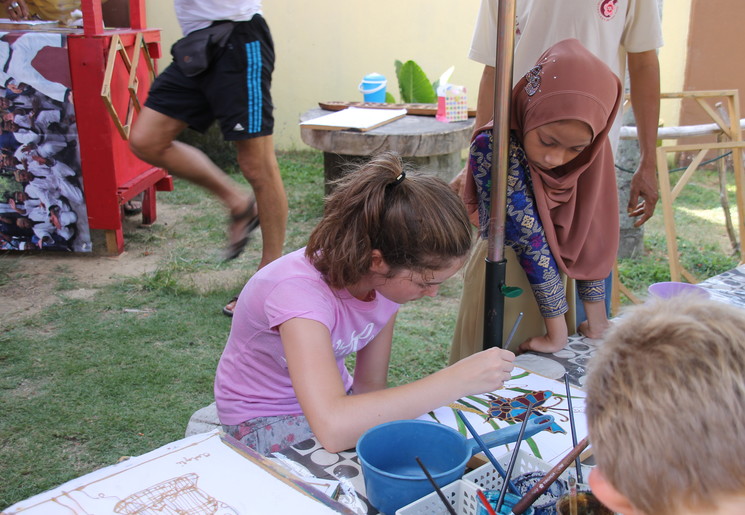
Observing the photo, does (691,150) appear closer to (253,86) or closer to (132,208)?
(253,86)

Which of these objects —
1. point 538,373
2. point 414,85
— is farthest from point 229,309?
point 414,85

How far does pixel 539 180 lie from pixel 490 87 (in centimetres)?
60

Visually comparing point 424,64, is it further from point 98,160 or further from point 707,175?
point 98,160

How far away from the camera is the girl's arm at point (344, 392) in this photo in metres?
1.22

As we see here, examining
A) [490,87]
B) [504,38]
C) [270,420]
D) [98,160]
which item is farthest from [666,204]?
[98,160]

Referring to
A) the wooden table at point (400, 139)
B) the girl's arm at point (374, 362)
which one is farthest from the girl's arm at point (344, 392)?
the wooden table at point (400, 139)

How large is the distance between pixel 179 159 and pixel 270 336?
1.86 meters

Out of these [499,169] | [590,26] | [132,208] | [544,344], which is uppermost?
[590,26]

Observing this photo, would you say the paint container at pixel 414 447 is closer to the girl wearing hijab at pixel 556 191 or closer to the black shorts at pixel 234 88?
the girl wearing hijab at pixel 556 191

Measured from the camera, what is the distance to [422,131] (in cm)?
432

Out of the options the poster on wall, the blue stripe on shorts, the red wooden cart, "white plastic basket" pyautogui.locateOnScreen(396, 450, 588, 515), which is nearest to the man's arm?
"white plastic basket" pyautogui.locateOnScreen(396, 450, 588, 515)

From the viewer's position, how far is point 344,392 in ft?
4.25

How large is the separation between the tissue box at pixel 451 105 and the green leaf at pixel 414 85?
3.50 feet

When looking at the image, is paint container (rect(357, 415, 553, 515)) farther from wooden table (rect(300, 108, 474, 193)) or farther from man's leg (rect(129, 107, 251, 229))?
wooden table (rect(300, 108, 474, 193))
